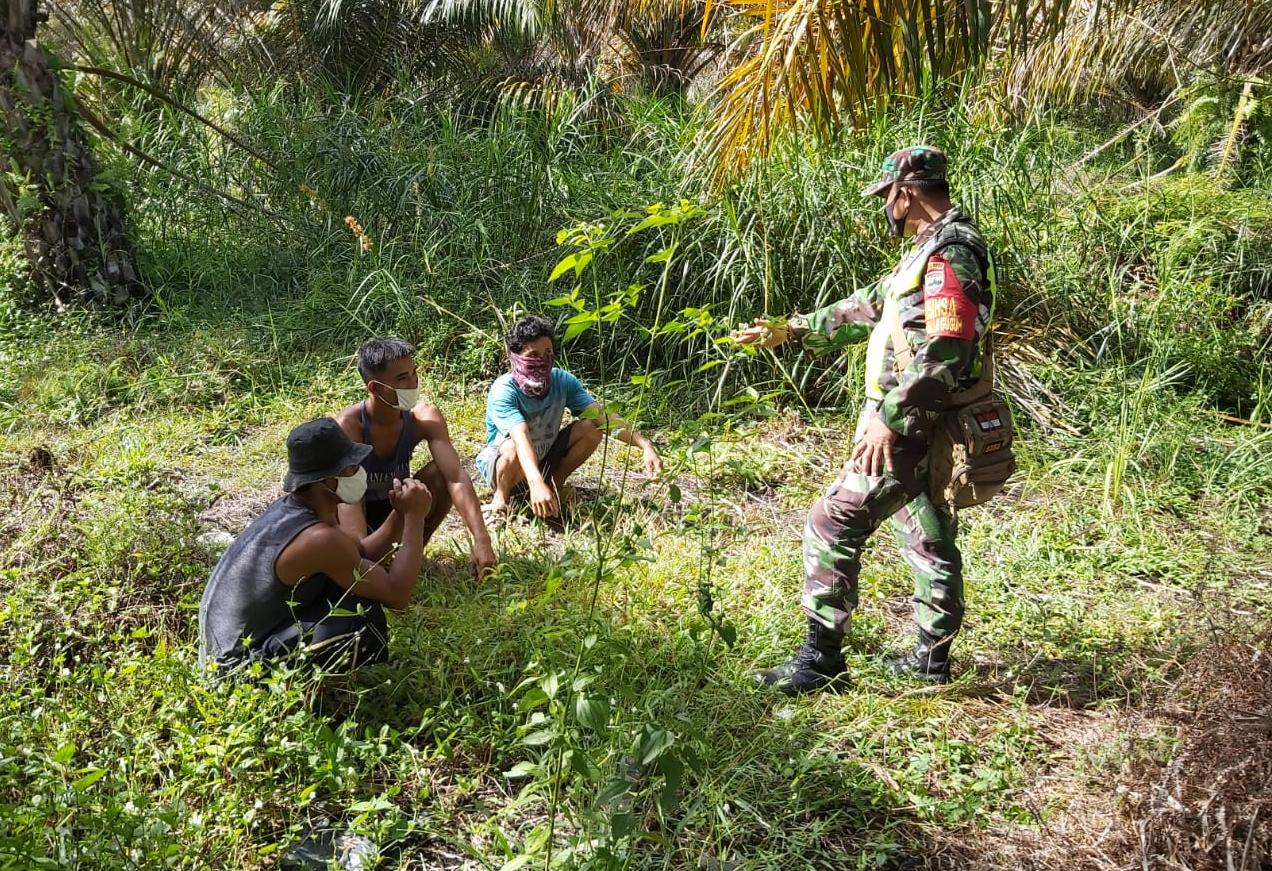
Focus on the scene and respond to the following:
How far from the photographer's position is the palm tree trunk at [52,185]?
6656mm

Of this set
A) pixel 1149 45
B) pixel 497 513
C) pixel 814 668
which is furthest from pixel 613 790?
pixel 1149 45

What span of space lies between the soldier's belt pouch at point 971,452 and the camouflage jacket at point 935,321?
0.09 metres

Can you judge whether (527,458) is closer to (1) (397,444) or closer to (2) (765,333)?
(1) (397,444)

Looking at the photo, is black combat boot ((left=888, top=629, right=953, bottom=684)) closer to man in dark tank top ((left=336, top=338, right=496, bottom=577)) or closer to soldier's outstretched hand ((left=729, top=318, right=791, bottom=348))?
soldier's outstretched hand ((left=729, top=318, right=791, bottom=348))

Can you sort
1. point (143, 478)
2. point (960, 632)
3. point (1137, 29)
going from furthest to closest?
1. point (1137, 29)
2. point (143, 478)
3. point (960, 632)

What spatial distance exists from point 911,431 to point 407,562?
5.27 feet

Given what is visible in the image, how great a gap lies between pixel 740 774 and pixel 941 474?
3.65 ft

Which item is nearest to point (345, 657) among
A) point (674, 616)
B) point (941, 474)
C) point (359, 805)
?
point (359, 805)

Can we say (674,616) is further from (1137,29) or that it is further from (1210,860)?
(1137,29)

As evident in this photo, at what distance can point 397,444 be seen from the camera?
406 centimetres

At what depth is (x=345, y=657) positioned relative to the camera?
2.96 meters

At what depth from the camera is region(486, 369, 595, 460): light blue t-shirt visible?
4.67 m

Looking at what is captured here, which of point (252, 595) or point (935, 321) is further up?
point (935, 321)

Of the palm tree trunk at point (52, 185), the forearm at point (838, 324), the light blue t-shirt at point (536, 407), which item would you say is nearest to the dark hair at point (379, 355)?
the light blue t-shirt at point (536, 407)
